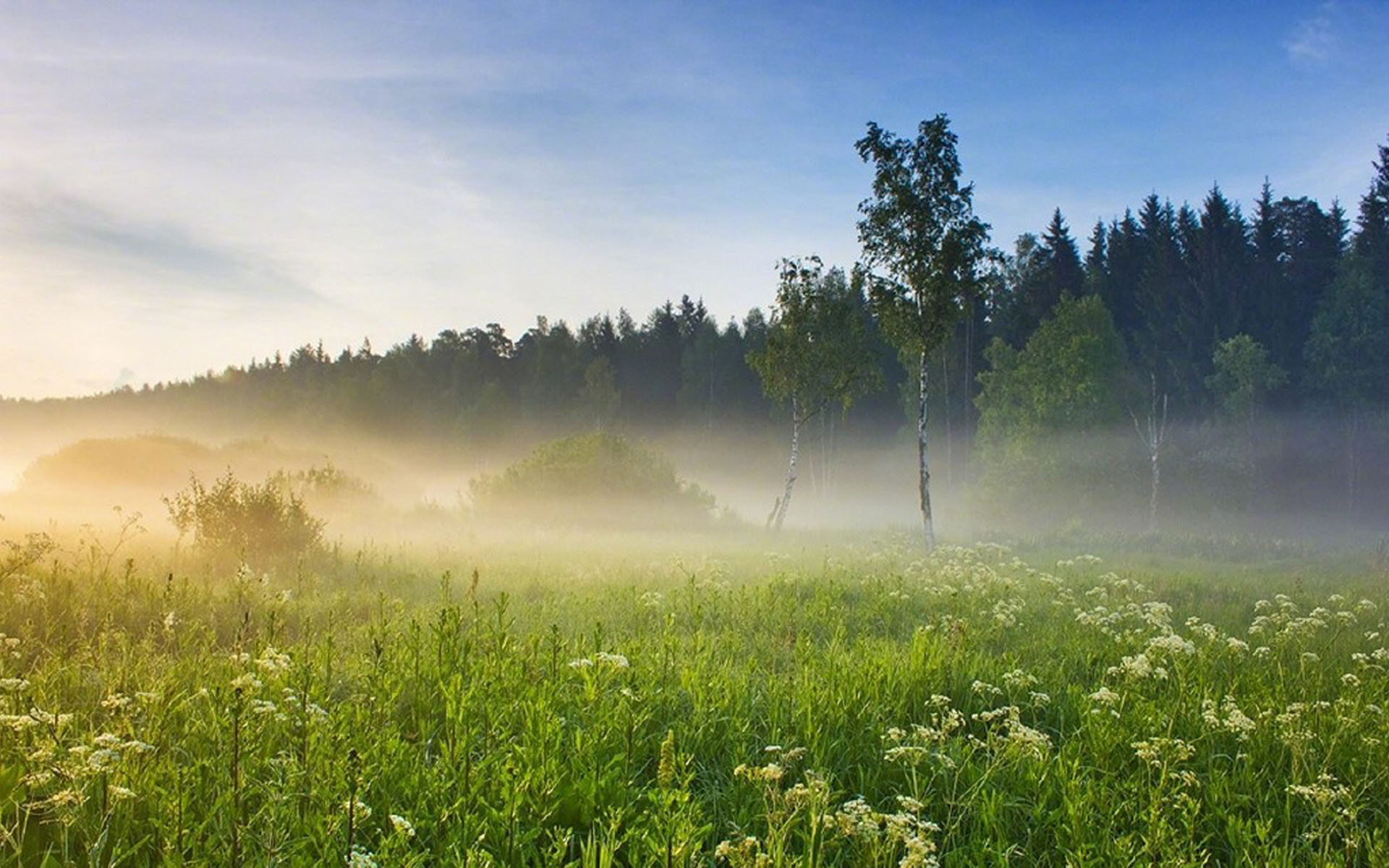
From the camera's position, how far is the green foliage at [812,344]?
33.6 metres

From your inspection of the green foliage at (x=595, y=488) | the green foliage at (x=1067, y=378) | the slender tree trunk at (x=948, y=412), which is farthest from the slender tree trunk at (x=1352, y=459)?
the green foliage at (x=595, y=488)

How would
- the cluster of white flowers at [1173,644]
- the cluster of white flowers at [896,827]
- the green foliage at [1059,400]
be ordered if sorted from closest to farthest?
the cluster of white flowers at [896,827] → the cluster of white flowers at [1173,644] → the green foliage at [1059,400]

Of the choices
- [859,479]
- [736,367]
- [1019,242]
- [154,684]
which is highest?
[1019,242]

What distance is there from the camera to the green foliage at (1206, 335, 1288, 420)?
45000mm

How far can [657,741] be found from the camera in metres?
4.12

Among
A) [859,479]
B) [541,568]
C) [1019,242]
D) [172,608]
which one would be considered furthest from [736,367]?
[172,608]

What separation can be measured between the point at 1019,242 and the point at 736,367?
30.3 meters

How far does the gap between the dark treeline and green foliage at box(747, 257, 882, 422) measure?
2.24 m

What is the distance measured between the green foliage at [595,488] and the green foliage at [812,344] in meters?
6.73

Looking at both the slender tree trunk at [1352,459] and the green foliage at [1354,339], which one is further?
the slender tree trunk at [1352,459]

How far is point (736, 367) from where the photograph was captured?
80.1m

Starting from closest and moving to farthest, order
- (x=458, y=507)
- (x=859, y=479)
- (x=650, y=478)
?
(x=458, y=507), (x=650, y=478), (x=859, y=479)

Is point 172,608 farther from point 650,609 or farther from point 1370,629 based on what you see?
point 1370,629

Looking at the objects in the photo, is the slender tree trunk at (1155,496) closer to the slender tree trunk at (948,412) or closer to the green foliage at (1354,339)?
the green foliage at (1354,339)
